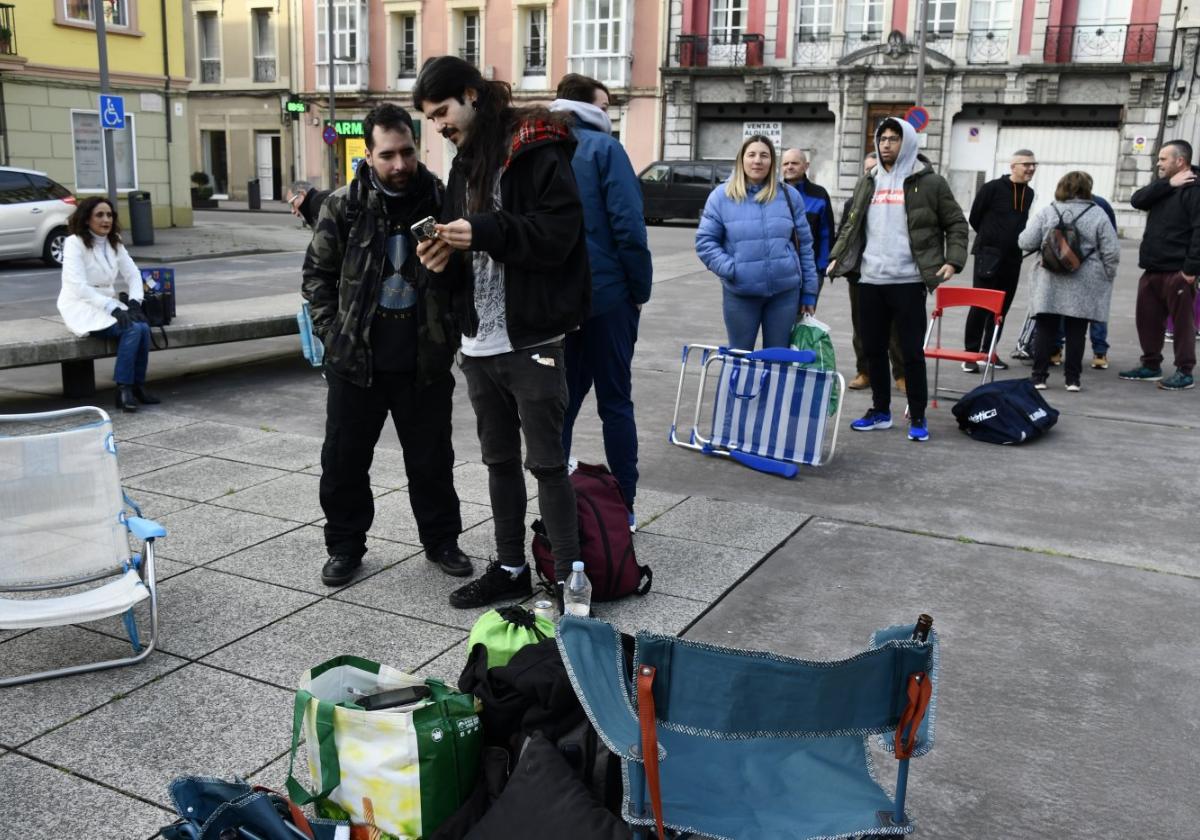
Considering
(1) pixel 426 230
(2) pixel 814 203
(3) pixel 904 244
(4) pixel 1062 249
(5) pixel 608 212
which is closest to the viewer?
(1) pixel 426 230

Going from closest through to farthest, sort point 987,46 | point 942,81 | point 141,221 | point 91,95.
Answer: point 141,221 → point 91,95 → point 987,46 → point 942,81

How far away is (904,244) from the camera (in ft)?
22.7

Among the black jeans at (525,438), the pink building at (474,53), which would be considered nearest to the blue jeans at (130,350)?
the black jeans at (525,438)

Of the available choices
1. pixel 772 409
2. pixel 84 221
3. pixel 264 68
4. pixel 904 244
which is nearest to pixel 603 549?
pixel 772 409

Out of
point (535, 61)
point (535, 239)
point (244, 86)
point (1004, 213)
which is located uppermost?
point (535, 61)

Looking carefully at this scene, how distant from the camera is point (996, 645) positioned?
165 inches

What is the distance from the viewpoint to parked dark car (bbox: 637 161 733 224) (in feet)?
94.3

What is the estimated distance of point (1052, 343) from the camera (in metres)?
9.23

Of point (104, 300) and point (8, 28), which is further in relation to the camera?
point (8, 28)

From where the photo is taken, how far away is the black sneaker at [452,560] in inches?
184

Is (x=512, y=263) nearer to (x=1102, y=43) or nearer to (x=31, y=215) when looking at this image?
(x=31, y=215)

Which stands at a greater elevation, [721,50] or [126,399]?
[721,50]

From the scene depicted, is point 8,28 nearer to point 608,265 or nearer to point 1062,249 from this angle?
point 1062,249

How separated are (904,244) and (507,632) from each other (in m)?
4.53
